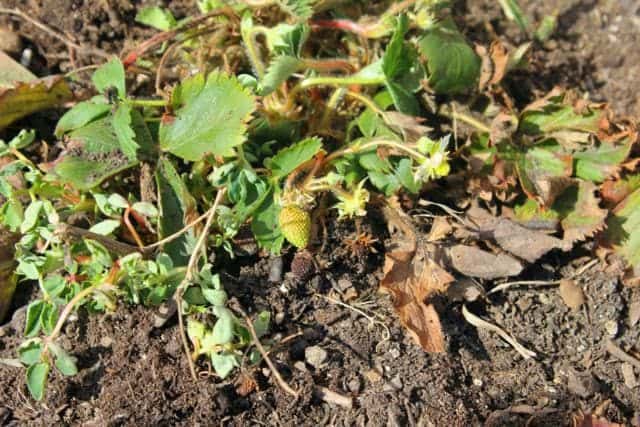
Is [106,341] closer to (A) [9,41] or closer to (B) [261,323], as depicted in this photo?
(B) [261,323]

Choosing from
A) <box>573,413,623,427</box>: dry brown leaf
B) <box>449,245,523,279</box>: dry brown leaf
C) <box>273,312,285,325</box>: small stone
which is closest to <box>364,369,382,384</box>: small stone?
<box>273,312,285,325</box>: small stone

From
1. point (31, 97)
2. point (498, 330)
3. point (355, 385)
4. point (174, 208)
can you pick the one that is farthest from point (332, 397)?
point (31, 97)

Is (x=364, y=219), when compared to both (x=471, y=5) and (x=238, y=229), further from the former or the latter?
(x=471, y=5)

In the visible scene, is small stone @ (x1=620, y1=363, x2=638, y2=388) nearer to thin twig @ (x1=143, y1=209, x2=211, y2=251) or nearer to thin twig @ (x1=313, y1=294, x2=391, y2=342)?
thin twig @ (x1=313, y1=294, x2=391, y2=342)

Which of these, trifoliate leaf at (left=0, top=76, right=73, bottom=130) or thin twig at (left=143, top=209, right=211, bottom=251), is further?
trifoliate leaf at (left=0, top=76, right=73, bottom=130)

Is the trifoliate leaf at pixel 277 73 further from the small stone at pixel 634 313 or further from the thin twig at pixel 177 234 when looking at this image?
the small stone at pixel 634 313

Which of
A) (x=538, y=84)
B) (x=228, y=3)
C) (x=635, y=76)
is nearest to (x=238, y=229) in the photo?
(x=228, y=3)

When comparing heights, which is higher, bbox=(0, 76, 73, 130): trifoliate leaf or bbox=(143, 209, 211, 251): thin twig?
bbox=(0, 76, 73, 130): trifoliate leaf
